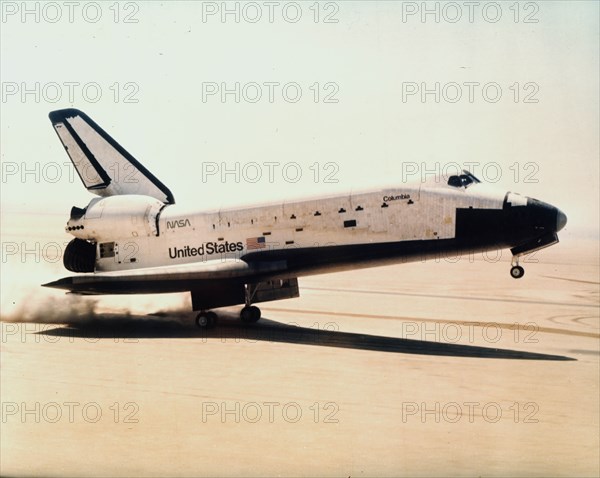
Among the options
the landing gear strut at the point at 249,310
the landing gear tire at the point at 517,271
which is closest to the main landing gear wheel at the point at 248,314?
the landing gear strut at the point at 249,310

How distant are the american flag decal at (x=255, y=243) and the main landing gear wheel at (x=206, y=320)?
1953 millimetres

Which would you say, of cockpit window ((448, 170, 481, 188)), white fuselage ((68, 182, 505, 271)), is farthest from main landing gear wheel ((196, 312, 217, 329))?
cockpit window ((448, 170, 481, 188))

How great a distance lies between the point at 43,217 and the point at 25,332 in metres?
98.4

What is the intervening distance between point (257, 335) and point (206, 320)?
5.19ft

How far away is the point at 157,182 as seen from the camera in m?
21.8

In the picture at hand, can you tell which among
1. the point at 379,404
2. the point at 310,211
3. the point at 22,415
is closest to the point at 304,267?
the point at 310,211

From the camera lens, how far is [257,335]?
18.3 meters

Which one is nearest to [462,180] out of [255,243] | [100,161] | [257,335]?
[255,243]

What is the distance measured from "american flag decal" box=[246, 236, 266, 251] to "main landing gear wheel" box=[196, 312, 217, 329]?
1953mm

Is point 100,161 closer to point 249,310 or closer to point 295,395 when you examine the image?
point 249,310

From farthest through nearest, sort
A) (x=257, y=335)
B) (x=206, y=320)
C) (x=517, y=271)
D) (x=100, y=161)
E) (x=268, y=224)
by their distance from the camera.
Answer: (x=100, y=161), (x=206, y=320), (x=268, y=224), (x=257, y=335), (x=517, y=271)

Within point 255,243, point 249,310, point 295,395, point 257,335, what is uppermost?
point 255,243

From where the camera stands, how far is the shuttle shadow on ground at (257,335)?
53.6ft

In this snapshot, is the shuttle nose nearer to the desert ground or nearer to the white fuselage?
the white fuselage
